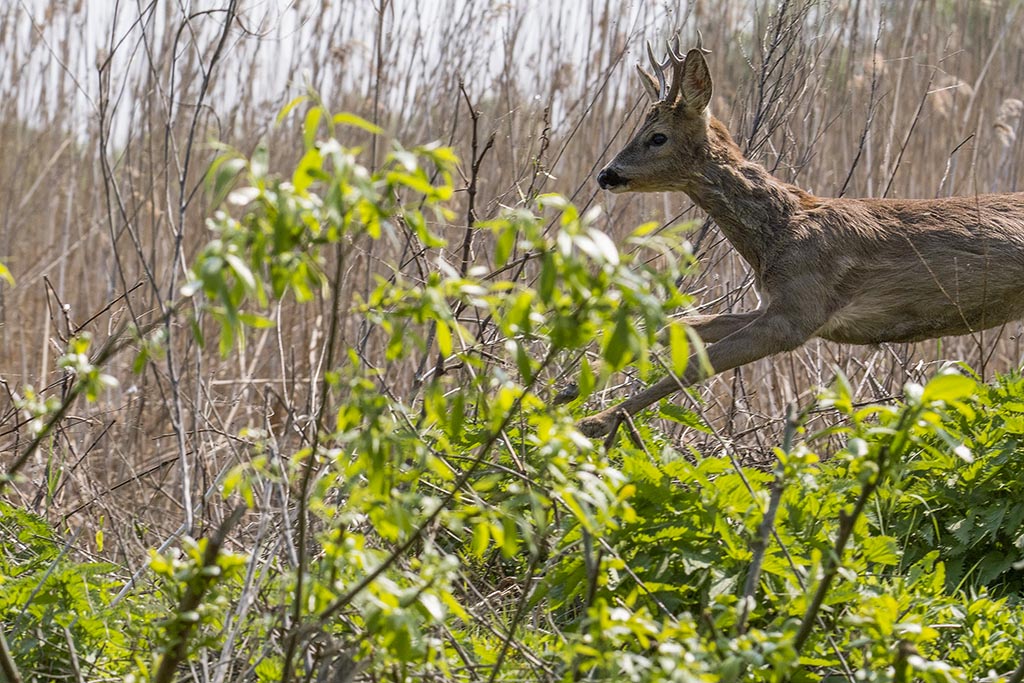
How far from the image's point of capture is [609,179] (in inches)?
176

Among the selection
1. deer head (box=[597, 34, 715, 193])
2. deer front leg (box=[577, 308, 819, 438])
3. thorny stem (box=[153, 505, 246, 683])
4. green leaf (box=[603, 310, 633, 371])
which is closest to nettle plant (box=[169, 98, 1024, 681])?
green leaf (box=[603, 310, 633, 371])

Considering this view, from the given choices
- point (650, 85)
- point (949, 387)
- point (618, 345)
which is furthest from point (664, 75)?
point (618, 345)

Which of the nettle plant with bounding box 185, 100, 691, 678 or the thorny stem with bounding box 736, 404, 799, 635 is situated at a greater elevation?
the nettle plant with bounding box 185, 100, 691, 678

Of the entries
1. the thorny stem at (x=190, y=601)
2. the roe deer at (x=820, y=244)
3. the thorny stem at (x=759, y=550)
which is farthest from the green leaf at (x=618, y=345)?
the roe deer at (x=820, y=244)

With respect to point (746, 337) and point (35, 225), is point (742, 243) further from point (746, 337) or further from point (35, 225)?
point (35, 225)

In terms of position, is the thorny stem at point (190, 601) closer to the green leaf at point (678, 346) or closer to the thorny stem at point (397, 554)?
the thorny stem at point (397, 554)

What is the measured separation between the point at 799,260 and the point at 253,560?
271 centimetres

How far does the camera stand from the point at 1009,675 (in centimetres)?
268

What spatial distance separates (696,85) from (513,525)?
120 inches

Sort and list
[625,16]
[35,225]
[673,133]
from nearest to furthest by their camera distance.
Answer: [673,133]
[625,16]
[35,225]

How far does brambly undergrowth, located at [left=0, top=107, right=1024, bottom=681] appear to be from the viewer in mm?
1653

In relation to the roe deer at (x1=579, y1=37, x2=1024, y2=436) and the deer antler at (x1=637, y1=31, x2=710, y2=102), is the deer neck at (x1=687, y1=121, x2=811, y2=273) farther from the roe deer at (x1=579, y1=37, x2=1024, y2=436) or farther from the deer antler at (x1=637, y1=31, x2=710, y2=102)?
the deer antler at (x1=637, y1=31, x2=710, y2=102)

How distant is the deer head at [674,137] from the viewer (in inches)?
179

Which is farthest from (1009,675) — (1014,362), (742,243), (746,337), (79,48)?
(79,48)
